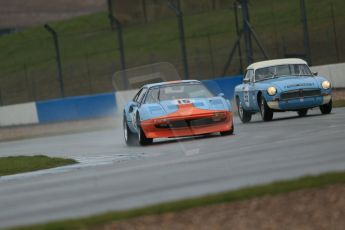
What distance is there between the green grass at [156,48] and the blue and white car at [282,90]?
14617mm

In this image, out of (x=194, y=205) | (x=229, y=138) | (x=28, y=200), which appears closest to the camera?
(x=194, y=205)

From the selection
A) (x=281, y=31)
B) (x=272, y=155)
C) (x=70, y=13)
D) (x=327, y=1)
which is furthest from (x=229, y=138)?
(x=70, y=13)

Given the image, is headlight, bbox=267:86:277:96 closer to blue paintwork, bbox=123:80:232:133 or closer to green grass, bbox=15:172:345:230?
blue paintwork, bbox=123:80:232:133

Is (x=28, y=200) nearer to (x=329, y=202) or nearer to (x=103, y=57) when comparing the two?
(x=329, y=202)

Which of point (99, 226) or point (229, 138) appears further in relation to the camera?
point (229, 138)

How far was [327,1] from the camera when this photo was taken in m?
52.2

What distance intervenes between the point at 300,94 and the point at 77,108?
1477 cm

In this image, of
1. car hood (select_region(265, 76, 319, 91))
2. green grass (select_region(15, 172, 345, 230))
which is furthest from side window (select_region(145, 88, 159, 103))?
green grass (select_region(15, 172, 345, 230))

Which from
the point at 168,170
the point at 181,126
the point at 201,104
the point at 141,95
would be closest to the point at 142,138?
the point at 181,126

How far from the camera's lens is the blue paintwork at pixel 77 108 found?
35469 millimetres

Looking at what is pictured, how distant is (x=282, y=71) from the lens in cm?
2402

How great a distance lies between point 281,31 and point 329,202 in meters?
38.5

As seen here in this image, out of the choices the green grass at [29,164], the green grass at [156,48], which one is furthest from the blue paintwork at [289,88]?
the green grass at [156,48]

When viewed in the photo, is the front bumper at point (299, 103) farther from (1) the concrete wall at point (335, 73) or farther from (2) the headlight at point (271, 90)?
(1) the concrete wall at point (335, 73)
